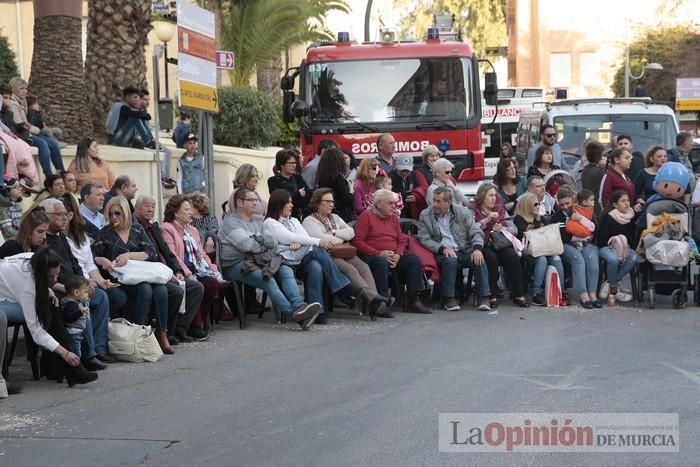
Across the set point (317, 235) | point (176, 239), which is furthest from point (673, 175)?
point (176, 239)

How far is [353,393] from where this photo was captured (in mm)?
9320

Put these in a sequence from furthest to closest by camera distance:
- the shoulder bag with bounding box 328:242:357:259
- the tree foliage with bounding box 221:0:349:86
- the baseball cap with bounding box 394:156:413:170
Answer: the tree foliage with bounding box 221:0:349:86
the baseball cap with bounding box 394:156:413:170
the shoulder bag with bounding box 328:242:357:259

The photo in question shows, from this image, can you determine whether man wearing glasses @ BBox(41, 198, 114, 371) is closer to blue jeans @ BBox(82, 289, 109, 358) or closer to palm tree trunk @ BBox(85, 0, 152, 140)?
blue jeans @ BBox(82, 289, 109, 358)

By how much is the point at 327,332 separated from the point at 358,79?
776 centimetres

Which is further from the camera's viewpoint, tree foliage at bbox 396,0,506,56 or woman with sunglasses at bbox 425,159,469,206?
tree foliage at bbox 396,0,506,56

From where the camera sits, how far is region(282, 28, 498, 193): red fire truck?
64.5ft

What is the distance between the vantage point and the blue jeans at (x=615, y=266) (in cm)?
1470

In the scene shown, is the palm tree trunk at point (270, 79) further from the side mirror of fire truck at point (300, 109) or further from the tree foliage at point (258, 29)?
the side mirror of fire truck at point (300, 109)

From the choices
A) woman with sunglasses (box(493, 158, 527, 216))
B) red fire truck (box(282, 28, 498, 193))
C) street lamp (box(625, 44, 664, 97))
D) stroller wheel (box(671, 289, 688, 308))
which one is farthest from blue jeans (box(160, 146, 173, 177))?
street lamp (box(625, 44, 664, 97))

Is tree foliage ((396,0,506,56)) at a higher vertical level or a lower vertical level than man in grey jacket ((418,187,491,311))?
higher

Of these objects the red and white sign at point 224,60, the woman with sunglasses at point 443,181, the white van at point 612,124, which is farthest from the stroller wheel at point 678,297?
the red and white sign at point 224,60

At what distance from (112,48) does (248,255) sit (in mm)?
8803

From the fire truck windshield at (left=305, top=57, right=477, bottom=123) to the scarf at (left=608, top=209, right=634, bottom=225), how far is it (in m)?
5.15

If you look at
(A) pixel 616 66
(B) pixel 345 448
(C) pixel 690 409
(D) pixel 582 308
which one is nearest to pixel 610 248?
(D) pixel 582 308
